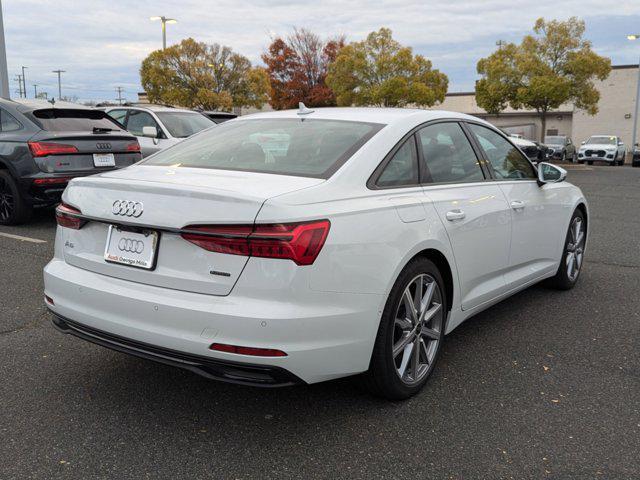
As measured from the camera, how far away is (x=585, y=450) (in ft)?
9.00

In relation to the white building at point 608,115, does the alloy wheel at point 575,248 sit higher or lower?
lower

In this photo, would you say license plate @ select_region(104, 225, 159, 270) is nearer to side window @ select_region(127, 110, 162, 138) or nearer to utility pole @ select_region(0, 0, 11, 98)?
side window @ select_region(127, 110, 162, 138)

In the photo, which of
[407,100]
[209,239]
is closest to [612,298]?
[209,239]

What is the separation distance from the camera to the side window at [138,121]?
1134 centimetres

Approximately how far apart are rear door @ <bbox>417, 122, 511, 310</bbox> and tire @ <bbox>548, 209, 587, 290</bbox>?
1.38 metres

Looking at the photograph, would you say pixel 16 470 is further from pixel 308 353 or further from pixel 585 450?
pixel 585 450

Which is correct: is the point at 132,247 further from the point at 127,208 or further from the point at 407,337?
the point at 407,337

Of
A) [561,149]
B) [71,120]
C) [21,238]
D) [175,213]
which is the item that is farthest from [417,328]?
[561,149]

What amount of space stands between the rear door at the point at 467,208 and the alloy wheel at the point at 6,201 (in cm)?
606

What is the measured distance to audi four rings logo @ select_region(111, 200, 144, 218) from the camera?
2.74 metres

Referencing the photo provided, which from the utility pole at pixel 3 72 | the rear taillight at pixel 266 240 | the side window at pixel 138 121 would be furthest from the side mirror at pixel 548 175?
the utility pole at pixel 3 72

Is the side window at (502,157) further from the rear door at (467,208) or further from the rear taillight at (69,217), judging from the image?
the rear taillight at (69,217)

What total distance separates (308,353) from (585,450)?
1317mm

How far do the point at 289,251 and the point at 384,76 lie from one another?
36.6 metres
